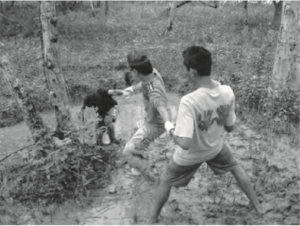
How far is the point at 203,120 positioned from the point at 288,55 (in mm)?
3875

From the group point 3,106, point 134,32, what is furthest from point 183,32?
point 3,106

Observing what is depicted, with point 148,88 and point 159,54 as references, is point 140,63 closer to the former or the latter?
point 148,88

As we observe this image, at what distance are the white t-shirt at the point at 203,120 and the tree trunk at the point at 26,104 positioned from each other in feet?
6.80

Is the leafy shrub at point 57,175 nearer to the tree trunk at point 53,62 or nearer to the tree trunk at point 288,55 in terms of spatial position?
the tree trunk at point 53,62

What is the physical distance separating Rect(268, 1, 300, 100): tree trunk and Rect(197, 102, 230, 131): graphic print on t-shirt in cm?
325

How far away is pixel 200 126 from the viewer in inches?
119

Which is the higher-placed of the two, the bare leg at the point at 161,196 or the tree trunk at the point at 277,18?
the tree trunk at the point at 277,18

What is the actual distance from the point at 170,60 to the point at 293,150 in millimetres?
4952

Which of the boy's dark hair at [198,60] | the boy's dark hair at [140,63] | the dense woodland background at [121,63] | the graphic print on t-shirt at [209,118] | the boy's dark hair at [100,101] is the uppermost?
the boy's dark hair at [198,60]

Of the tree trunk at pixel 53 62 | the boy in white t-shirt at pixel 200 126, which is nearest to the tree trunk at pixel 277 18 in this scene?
the tree trunk at pixel 53 62

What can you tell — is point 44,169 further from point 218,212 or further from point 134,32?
point 134,32

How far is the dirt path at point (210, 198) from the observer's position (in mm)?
3764

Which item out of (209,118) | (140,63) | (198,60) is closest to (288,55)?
(140,63)

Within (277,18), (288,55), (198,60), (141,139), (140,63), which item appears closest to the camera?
(198,60)
